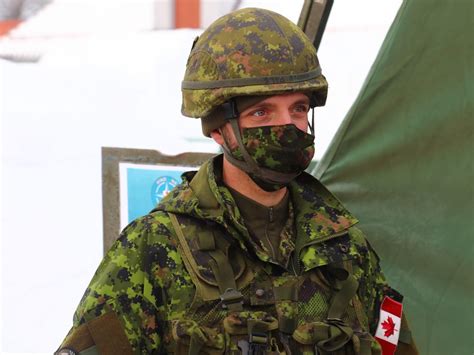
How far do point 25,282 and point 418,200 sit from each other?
2372 mm

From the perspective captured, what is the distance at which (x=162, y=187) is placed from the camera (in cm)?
380

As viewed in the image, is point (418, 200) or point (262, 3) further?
point (262, 3)

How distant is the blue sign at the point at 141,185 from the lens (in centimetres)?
383

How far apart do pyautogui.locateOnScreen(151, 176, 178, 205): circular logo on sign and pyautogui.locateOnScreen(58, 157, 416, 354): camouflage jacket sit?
1.50 m

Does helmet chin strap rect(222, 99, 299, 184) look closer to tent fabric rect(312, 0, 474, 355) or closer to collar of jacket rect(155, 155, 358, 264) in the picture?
collar of jacket rect(155, 155, 358, 264)

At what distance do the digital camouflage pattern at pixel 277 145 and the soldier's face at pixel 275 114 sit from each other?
0.02 m

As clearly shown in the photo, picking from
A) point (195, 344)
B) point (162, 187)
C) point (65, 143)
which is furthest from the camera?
point (65, 143)

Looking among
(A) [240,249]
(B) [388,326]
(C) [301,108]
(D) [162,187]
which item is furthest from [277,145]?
(D) [162,187]

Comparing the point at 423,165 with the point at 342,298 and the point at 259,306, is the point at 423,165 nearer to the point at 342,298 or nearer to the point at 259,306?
the point at 342,298

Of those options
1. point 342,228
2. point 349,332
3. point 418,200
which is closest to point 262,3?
point 418,200

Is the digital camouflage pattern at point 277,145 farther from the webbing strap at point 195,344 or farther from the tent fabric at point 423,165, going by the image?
the tent fabric at point 423,165

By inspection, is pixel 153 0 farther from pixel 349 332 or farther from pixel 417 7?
pixel 349 332

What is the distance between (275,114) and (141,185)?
71.1 inches

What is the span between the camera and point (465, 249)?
288cm
